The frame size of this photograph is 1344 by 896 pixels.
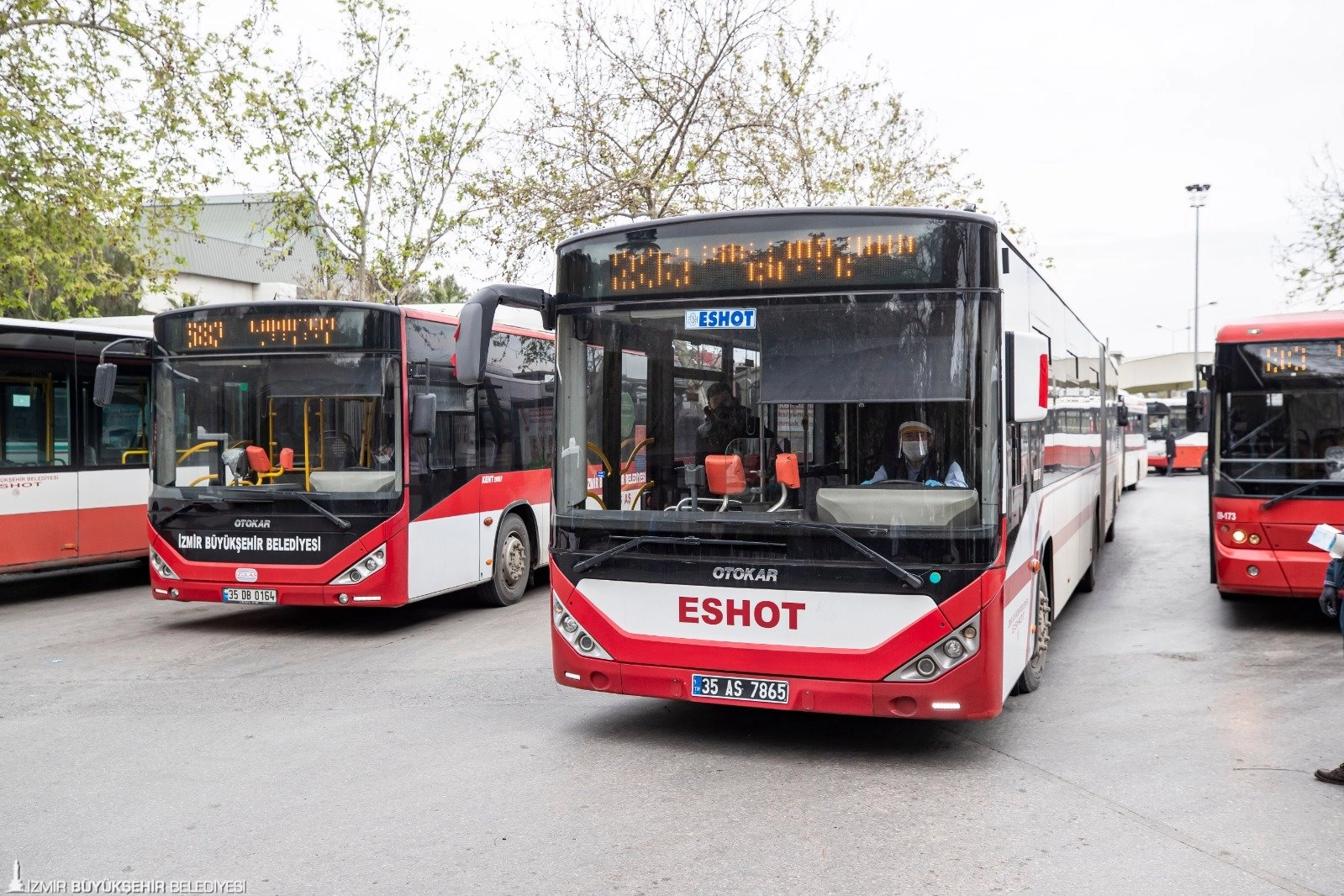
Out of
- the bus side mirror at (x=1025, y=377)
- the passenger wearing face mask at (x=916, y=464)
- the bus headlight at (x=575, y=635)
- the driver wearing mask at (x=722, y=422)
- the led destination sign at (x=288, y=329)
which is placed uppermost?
the led destination sign at (x=288, y=329)

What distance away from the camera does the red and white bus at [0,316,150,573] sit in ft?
39.7

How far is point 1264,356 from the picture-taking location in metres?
9.81

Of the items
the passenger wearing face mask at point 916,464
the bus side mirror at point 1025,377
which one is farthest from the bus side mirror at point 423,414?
the bus side mirror at point 1025,377

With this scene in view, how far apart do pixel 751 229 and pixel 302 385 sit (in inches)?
205

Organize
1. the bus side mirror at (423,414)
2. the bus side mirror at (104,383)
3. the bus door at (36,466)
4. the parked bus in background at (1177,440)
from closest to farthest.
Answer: the bus side mirror at (423,414), the bus side mirror at (104,383), the bus door at (36,466), the parked bus in background at (1177,440)

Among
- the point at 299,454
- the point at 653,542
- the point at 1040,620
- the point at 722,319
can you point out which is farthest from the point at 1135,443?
the point at 653,542

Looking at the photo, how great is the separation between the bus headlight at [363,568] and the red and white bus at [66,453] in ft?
12.2

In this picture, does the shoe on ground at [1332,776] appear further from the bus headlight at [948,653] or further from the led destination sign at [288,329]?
the led destination sign at [288,329]

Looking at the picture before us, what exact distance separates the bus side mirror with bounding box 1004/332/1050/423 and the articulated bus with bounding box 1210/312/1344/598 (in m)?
4.14

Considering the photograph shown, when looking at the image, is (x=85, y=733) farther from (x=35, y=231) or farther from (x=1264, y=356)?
(x=35, y=231)

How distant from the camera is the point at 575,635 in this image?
654 cm

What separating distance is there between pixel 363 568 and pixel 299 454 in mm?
1119

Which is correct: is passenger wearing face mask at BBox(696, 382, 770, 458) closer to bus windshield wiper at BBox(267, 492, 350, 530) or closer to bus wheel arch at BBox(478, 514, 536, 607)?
bus windshield wiper at BBox(267, 492, 350, 530)

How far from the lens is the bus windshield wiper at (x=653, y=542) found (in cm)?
604
